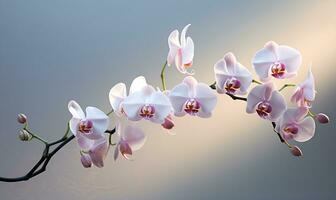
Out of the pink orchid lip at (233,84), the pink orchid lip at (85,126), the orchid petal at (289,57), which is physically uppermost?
the orchid petal at (289,57)

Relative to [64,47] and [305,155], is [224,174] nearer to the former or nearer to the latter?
[305,155]

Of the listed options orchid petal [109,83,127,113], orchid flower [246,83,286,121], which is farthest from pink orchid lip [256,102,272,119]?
orchid petal [109,83,127,113]

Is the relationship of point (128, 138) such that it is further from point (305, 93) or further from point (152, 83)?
point (152, 83)

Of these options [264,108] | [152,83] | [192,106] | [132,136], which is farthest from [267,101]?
[152,83]

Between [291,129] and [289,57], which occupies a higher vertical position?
[289,57]

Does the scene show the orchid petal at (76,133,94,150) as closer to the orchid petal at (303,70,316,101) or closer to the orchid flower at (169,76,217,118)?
the orchid flower at (169,76,217,118)

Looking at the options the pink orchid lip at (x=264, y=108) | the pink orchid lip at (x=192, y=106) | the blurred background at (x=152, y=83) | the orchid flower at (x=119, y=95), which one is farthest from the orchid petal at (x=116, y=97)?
the blurred background at (x=152, y=83)

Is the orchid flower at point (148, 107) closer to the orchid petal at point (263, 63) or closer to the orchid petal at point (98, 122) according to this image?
the orchid petal at point (98, 122)
